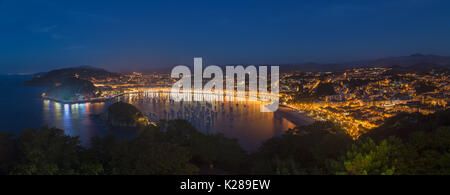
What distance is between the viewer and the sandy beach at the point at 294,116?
1216 centimetres

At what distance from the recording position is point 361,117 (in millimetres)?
10445

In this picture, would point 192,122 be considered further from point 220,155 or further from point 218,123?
point 220,155

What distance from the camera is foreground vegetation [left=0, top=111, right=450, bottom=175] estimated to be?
6.49ft

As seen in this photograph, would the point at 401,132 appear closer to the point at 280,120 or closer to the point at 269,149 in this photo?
the point at 269,149

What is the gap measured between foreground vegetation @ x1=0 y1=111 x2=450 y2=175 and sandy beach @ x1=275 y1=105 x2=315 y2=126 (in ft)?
20.7

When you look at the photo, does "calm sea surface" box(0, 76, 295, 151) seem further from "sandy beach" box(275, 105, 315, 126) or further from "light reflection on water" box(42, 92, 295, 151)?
"sandy beach" box(275, 105, 315, 126)

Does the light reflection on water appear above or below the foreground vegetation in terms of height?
below

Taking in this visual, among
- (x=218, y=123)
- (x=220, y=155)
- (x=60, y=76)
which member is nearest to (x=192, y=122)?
(x=218, y=123)

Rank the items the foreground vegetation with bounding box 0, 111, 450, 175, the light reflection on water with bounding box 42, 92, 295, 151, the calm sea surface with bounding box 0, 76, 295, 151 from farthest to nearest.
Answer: the calm sea surface with bounding box 0, 76, 295, 151 → the light reflection on water with bounding box 42, 92, 295, 151 → the foreground vegetation with bounding box 0, 111, 450, 175

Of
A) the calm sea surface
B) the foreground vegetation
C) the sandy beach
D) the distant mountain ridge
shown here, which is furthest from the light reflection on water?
the distant mountain ridge

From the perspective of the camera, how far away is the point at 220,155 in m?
4.52

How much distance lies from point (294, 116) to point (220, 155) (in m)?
9.86

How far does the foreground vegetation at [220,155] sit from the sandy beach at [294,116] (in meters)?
6.30
